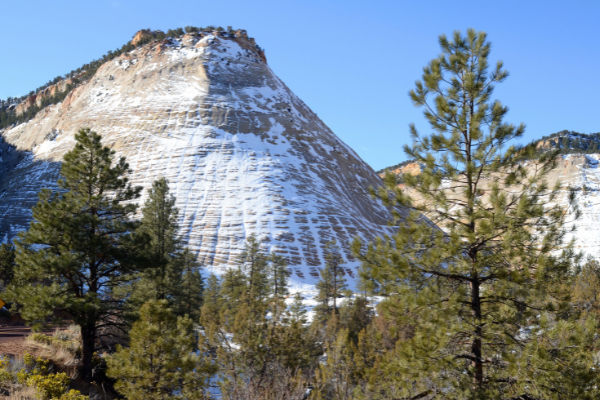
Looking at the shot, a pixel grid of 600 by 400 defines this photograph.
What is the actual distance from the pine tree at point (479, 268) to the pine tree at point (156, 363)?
5243mm

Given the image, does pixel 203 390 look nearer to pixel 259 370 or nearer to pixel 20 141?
pixel 259 370

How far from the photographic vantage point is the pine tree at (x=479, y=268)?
6.12 m

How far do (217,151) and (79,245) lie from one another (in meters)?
53.2

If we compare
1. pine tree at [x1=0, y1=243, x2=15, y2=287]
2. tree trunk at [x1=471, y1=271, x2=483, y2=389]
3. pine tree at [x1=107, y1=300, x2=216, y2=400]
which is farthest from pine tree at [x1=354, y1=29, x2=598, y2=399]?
pine tree at [x1=0, y1=243, x2=15, y2=287]

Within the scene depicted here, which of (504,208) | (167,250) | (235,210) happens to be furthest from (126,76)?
(504,208)

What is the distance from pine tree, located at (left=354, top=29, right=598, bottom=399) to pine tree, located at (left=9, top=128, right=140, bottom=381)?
9479 millimetres

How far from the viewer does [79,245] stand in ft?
43.3

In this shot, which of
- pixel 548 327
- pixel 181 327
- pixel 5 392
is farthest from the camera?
pixel 181 327

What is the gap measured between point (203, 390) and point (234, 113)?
66939mm

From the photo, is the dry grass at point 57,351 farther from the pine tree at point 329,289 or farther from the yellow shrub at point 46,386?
the pine tree at point 329,289

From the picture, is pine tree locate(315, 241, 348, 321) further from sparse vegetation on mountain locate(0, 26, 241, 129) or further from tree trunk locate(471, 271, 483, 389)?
sparse vegetation on mountain locate(0, 26, 241, 129)

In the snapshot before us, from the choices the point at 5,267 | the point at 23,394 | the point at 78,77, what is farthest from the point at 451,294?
the point at 78,77

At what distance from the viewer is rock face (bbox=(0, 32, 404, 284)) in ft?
172

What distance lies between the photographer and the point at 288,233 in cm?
5122
